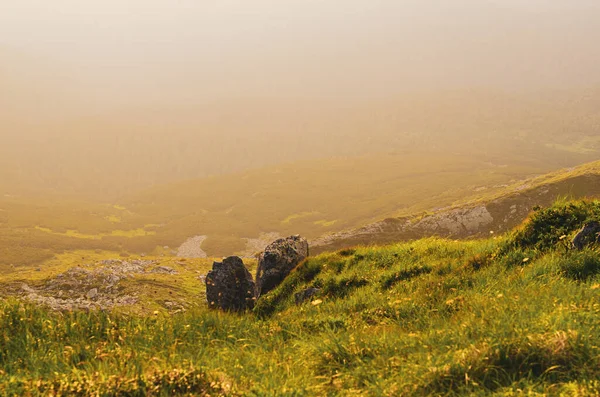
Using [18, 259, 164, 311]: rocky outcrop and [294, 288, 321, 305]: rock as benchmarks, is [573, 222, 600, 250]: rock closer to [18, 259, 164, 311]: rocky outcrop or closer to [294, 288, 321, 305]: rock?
[294, 288, 321, 305]: rock

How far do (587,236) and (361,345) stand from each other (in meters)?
8.04

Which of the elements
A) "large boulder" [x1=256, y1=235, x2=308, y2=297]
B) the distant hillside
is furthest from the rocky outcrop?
the distant hillside

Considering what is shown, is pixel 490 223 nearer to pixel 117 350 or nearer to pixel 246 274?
pixel 246 274

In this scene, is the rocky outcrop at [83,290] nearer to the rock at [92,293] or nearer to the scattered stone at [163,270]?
the rock at [92,293]

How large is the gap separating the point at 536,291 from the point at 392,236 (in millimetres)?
59947

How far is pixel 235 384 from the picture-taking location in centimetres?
624

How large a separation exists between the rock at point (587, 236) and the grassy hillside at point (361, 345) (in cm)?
44

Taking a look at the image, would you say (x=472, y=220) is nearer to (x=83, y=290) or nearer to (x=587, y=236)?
(x=83, y=290)

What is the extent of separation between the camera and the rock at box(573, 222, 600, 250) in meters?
11.2

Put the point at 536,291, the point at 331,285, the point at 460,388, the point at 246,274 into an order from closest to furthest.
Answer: the point at 460,388 → the point at 536,291 → the point at 331,285 → the point at 246,274

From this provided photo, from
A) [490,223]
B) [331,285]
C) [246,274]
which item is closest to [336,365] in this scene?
[331,285]

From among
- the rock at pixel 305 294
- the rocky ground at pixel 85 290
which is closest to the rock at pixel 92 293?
the rocky ground at pixel 85 290

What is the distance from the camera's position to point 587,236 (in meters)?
11.3

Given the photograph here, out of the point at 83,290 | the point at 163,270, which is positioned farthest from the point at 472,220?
the point at 83,290
